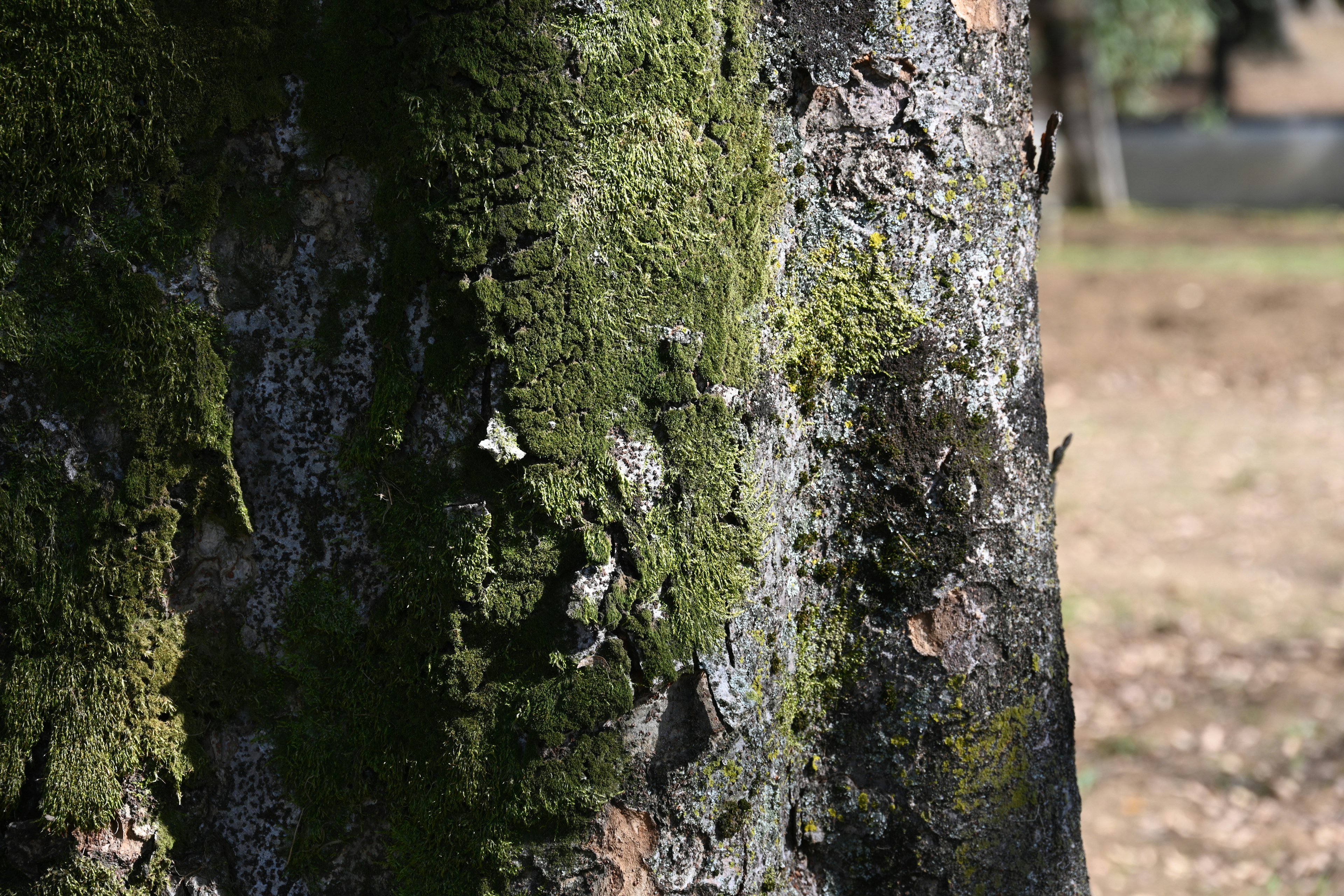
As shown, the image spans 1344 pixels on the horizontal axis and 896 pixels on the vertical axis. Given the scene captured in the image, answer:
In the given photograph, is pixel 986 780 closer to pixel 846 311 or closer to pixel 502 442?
pixel 846 311

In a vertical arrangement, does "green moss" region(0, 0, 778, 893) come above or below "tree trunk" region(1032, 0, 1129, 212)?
below

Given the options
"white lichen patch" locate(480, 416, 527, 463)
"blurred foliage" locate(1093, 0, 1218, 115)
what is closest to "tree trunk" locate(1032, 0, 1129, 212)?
"blurred foliage" locate(1093, 0, 1218, 115)

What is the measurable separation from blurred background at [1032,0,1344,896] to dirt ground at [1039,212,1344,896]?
0.02 m

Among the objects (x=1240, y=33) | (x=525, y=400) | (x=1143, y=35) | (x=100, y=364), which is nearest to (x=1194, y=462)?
(x=525, y=400)

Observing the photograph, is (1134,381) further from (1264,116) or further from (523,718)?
(1264,116)

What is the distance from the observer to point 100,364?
4.79ft

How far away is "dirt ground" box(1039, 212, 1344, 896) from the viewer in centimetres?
384

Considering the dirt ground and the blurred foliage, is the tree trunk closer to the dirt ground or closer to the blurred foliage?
the blurred foliage

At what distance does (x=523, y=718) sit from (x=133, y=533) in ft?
1.93

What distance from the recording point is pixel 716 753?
5.12ft

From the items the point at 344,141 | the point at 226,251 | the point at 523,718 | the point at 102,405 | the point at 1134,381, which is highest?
the point at 1134,381

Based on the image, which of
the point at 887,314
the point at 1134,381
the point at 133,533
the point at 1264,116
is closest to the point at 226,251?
the point at 133,533

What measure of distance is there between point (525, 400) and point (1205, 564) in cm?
619

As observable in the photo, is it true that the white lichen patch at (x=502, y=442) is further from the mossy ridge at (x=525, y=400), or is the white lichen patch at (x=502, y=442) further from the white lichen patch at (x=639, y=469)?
the white lichen patch at (x=639, y=469)
